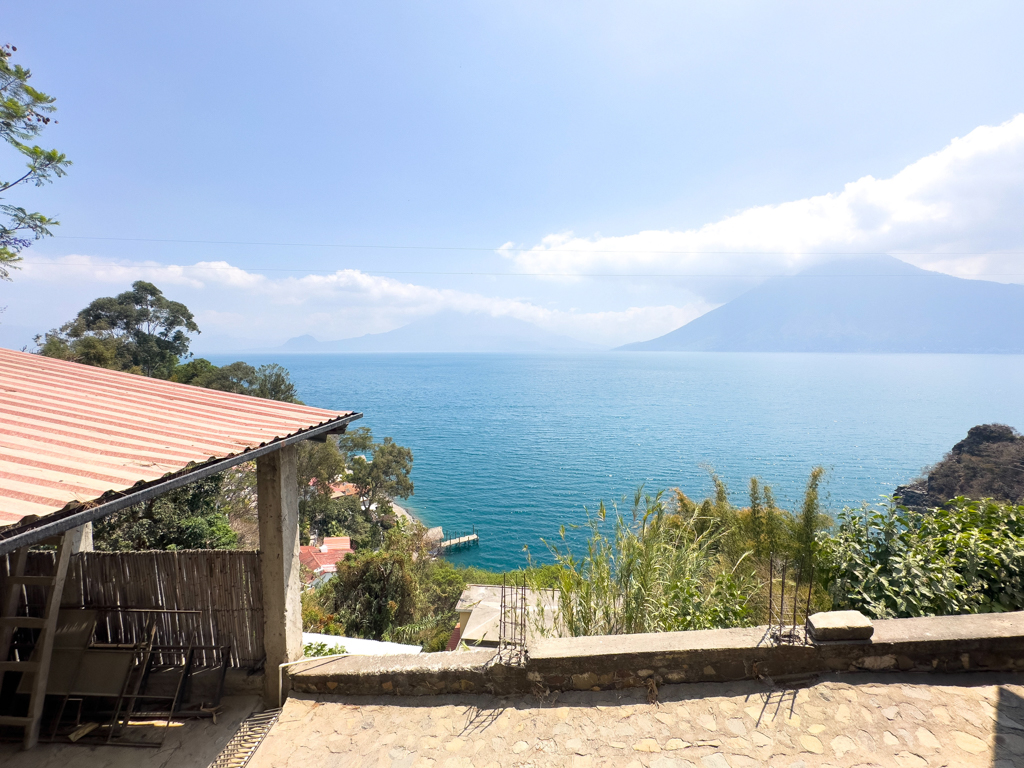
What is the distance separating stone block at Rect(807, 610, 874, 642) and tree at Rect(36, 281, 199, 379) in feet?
105

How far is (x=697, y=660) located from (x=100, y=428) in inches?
155

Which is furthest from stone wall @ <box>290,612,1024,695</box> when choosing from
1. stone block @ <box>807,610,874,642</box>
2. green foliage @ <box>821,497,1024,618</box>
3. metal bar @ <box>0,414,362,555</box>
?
metal bar @ <box>0,414,362,555</box>

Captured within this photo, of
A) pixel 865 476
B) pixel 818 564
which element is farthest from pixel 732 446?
pixel 818 564

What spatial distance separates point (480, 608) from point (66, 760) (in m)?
6.66

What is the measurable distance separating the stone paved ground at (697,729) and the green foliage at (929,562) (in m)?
0.52

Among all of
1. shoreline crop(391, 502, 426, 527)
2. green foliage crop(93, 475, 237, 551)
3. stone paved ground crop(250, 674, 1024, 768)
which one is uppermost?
stone paved ground crop(250, 674, 1024, 768)

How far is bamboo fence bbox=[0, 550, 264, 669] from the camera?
3605 millimetres

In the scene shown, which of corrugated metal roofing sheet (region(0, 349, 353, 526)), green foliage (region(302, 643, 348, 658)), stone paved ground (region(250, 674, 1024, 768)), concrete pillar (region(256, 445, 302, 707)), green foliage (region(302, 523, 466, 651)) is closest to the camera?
corrugated metal roofing sheet (region(0, 349, 353, 526))

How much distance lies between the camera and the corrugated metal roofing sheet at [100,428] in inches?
80.2

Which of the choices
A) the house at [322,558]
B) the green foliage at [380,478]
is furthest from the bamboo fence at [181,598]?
the green foliage at [380,478]

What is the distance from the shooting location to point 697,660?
292 centimetres

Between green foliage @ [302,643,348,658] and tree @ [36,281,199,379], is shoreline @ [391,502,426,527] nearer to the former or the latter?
tree @ [36,281,199,379]

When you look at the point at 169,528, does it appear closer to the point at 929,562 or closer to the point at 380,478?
the point at 929,562

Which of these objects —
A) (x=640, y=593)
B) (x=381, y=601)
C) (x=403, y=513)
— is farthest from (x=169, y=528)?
(x=403, y=513)
